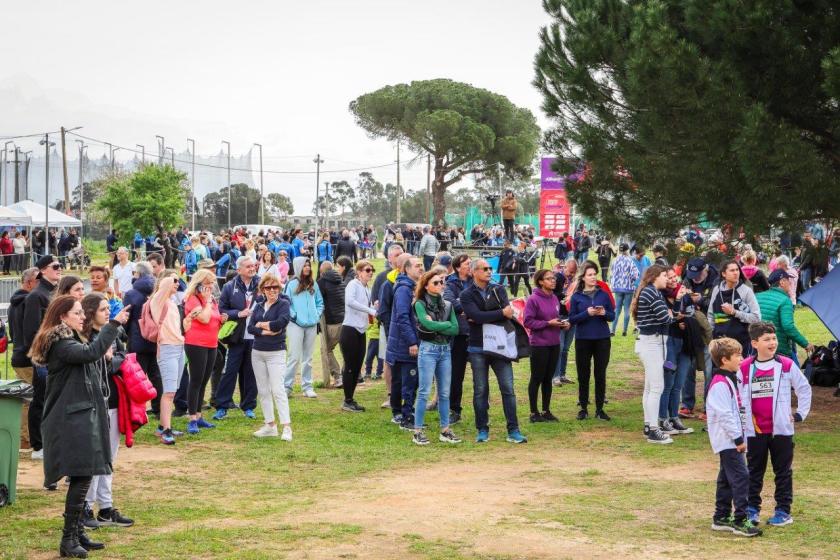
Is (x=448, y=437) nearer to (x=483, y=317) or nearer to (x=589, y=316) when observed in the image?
(x=483, y=317)

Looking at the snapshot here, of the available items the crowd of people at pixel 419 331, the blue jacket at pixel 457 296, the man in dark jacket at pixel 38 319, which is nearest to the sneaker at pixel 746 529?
the crowd of people at pixel 419 331

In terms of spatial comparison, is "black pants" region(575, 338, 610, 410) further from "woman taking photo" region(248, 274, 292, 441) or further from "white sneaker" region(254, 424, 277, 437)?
"white sneaker" region(254, 424, 277, 437)

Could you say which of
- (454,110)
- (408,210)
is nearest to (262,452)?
(454,110)

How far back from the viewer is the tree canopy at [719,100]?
10062 millimetres

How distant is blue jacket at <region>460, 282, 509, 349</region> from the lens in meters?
10.3

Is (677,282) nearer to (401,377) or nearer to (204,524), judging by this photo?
(401,377)

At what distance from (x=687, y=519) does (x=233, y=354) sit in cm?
591

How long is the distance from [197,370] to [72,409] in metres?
4.24

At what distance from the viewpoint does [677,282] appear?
11016 millimetres

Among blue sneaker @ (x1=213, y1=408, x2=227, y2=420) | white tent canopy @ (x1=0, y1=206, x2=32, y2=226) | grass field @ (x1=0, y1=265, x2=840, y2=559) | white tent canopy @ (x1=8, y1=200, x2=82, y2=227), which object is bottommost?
grass field @ (x1=0, y1=265, x2=840, y2=559)

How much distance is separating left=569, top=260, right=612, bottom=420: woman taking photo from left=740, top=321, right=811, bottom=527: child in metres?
3.94

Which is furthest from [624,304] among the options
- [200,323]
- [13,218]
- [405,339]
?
[13,218]

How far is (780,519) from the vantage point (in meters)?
7.22

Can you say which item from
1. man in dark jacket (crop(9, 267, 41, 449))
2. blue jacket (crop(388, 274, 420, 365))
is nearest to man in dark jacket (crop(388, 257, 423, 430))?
blue jacket (crop(388, 274, 420, 365))
